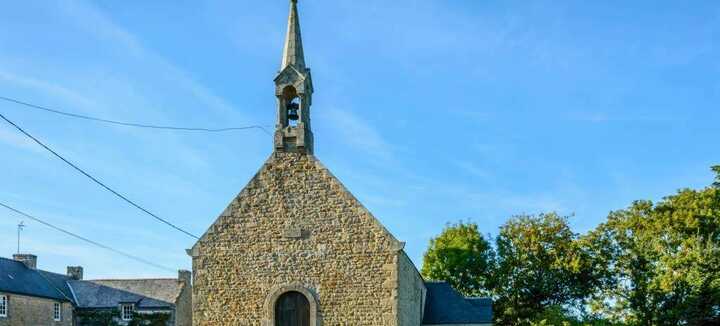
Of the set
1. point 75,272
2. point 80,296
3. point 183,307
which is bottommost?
point 183,307

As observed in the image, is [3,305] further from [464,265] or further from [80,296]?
[464,265]

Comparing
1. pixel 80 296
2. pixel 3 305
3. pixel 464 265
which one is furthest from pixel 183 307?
pixel 464 265

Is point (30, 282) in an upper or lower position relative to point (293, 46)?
lower

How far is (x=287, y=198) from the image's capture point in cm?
2395

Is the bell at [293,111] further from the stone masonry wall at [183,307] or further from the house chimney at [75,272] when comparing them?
the house chimney at [75,272]

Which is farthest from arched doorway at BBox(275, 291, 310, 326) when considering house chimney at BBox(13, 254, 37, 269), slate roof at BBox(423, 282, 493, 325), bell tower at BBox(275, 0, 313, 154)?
house chimney at BBox(13, 254, 37, 269)

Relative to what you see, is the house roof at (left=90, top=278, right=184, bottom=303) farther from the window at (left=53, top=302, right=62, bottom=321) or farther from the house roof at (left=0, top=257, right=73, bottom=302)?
the window at (left=53, top=302, right=62, bottom=321)

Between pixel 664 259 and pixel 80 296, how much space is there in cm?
3473

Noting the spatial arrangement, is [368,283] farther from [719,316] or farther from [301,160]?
[719,316]

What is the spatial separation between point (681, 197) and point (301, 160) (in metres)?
24.4

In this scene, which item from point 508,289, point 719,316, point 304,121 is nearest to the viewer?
point 304,121

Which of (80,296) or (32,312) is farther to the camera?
(80,296)

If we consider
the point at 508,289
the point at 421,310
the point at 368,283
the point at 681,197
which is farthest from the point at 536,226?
the point at 368,283

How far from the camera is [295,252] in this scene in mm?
23484
